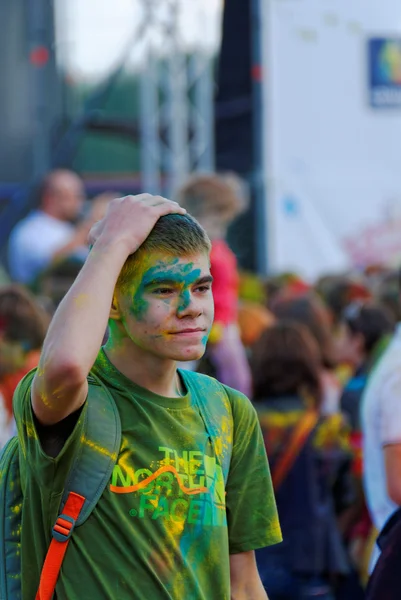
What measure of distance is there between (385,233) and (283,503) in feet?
24.9

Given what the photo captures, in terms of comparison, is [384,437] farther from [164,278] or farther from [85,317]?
[85,317]

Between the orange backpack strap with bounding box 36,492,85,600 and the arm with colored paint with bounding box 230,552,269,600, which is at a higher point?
the orange backpack strap with bounding box 36,492,85,600

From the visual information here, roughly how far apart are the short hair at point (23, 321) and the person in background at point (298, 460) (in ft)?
3.01

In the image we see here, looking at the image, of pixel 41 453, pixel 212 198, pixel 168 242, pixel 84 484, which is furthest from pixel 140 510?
pixel 212 198

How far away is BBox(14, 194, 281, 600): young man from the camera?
218 cm

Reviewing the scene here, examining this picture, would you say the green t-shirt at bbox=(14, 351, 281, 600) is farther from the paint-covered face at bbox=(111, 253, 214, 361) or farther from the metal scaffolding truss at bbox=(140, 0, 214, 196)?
the metal scaffolding truss at bbox=(140, 0, 214, 196)

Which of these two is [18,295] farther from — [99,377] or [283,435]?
[99,377]

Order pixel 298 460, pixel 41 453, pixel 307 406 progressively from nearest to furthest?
pixel 41 453 < pixel 298 460 < pixel 307 406

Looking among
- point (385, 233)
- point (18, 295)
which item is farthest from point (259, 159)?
point (18, 295)

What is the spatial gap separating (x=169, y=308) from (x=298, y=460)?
2.44 m

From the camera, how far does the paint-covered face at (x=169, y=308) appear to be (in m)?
2.30

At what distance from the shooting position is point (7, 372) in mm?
4461

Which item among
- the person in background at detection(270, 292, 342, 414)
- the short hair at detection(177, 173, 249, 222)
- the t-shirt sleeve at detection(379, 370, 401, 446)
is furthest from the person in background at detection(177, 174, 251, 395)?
the t-shirt sleeve at detection(379, 370, 401, 446)

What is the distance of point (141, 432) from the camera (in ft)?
A: 7.48
